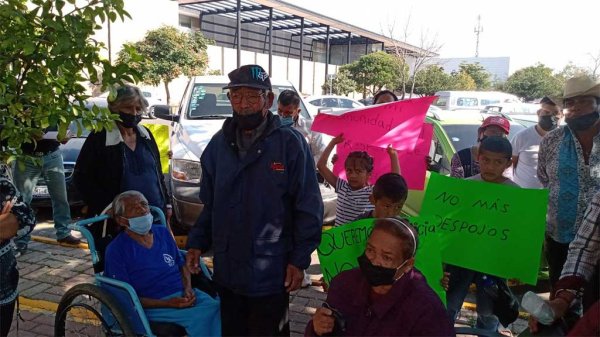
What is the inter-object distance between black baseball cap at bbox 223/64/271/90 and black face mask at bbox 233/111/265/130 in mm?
143

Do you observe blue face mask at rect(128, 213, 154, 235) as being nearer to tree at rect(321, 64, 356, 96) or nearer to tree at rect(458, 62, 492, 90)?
tree at rect(321, 64, 356, 96)

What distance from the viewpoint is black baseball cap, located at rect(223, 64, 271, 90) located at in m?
2.37

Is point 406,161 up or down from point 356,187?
up

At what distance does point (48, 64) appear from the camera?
1994mm

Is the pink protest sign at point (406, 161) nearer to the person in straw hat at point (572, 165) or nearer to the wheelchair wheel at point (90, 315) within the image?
the person in straw hat at point (572, 165)

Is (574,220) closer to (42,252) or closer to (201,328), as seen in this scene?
(201,328)

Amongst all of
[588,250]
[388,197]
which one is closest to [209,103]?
[388,197]

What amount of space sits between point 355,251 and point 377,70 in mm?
33815

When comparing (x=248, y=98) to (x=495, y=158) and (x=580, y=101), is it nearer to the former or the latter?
(x=495, y=158)

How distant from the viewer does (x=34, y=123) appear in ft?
7.54

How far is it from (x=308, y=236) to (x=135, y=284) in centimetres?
120

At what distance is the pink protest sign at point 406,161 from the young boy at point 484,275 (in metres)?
0.71

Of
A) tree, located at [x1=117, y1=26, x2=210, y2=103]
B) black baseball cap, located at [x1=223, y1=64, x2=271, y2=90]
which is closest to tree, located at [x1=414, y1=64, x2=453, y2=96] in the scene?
tree, located at [x1=117, y1=26, x2=210, y2=103]

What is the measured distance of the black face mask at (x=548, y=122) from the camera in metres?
4.62
